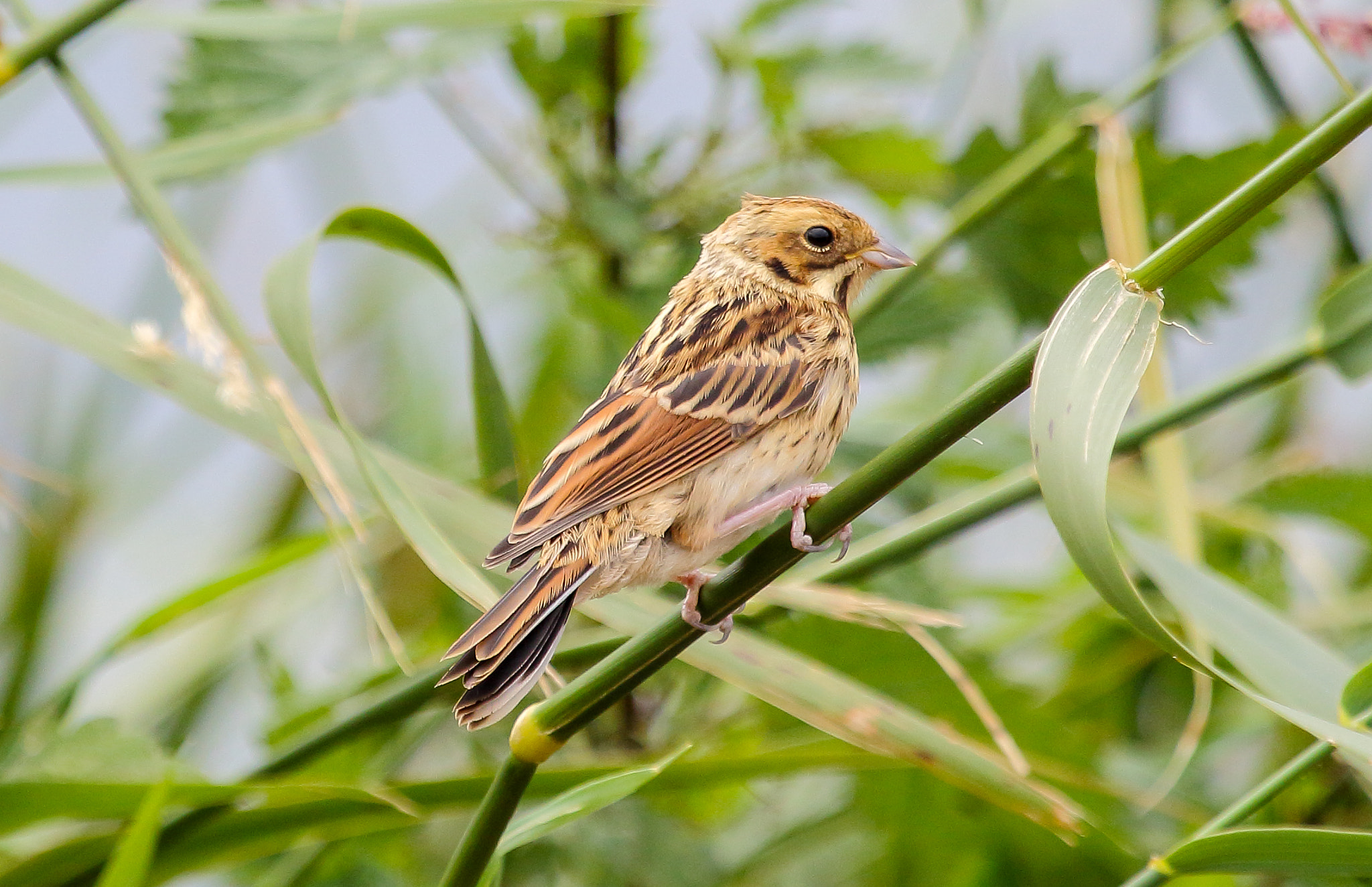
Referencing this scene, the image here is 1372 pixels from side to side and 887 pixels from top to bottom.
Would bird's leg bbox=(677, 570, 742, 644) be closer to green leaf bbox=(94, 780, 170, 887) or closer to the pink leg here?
the pink leg

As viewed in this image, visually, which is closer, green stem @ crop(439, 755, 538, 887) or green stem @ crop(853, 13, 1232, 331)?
green stem @ crop(439, 755, 538, 887)

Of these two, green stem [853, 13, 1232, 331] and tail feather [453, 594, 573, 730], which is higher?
green stem [853, 13, 1232, 331]

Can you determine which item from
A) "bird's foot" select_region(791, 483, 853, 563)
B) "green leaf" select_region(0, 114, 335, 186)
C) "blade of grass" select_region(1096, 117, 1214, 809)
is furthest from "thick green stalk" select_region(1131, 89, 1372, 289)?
"green leaf" select_region(0, 114, 335, 186)

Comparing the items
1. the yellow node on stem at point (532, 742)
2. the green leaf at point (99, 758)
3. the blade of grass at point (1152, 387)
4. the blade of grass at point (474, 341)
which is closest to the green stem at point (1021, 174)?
the blade of grass at point (1152, 387)

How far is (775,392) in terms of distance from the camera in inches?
61.6

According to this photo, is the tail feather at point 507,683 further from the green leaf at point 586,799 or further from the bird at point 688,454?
the green leaf at point 586,799

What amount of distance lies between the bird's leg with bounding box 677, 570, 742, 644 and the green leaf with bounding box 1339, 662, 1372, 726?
527mm

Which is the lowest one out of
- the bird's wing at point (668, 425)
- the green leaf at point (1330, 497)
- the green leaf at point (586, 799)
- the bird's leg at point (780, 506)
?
the green leaf at point (1330, 497)

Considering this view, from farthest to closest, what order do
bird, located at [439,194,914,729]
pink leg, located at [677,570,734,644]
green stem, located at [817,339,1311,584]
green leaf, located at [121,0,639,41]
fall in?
green leaf, located at [121,0,639,41] < green stem, located at [817,339,1311,584] < bird, located at [439,194,914,729] < pink leg, located at [677,570,734,644]

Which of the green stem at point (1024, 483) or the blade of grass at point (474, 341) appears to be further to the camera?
the green stem at point (1024, 483)

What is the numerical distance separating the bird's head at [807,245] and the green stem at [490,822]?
36.5 inches

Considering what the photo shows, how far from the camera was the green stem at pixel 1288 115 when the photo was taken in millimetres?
2141

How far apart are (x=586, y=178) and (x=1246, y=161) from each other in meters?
1.07

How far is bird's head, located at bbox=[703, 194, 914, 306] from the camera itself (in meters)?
1.83
